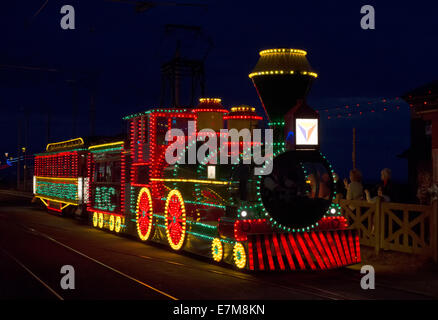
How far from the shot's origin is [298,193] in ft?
32.2

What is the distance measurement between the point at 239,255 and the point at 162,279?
1.50m

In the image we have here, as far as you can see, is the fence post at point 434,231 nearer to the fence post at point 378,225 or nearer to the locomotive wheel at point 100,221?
the fence post at point 378,225

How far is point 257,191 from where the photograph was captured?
9578 mm

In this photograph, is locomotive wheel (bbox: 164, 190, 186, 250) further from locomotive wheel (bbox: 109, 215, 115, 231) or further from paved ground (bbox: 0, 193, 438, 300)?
locomotive wheel (bbox: 109, 215, 115, 231)

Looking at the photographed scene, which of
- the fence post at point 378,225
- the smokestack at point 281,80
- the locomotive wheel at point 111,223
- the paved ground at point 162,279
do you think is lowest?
the paved ground at point 162,279

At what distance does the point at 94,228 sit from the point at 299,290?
1137cm

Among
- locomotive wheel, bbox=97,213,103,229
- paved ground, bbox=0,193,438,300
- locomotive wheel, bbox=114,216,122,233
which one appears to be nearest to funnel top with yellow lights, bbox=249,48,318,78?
paved ground, bbox=0,193,438,300

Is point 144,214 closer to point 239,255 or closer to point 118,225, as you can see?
point 118,225

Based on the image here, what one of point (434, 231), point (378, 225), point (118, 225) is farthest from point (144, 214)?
point (434, 231)

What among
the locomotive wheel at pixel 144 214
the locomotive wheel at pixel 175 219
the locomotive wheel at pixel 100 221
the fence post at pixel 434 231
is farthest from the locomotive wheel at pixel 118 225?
the fence post at pixel 434 231

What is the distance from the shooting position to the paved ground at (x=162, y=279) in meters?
7.86

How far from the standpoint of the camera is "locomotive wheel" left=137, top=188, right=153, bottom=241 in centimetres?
1366

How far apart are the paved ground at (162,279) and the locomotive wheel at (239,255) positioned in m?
0.21
